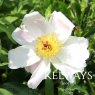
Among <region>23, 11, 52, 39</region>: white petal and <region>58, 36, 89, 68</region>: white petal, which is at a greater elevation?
<region>23, 11, 52, 39</region>: white petal

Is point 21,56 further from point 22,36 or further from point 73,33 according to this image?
point 73,33

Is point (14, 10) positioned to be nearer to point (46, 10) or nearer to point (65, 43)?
point (46, 10)

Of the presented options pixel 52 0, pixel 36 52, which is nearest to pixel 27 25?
pixel 36 52

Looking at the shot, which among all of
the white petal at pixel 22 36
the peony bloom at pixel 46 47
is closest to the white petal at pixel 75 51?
the peony bloom at pixel 46 47

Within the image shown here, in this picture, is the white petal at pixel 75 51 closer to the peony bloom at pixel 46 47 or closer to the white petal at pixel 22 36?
the peony bloom at pixel 46 47

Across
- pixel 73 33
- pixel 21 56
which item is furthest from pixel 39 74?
pixel 73 33

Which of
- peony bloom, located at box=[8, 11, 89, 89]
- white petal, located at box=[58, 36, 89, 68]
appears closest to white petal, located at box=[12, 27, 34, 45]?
peony bloom, located at box=[8, 11, 89, 89]

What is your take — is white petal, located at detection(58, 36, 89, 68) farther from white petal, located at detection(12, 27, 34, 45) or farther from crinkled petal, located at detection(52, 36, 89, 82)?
white petal, located at detection(12, 27, 34, 45)
